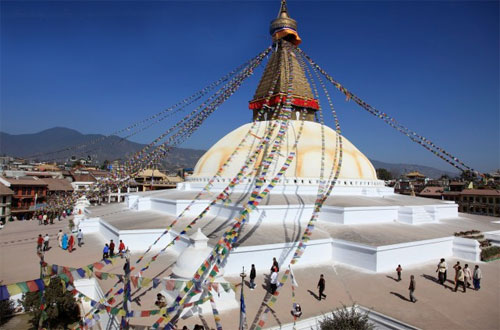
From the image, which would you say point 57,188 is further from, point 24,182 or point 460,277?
point 460,277

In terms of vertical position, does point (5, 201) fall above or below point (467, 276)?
A: above

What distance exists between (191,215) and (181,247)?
8.72ft

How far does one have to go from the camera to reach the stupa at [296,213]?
8.96 metres

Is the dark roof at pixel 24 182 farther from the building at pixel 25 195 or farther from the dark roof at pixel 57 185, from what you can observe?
the dark roof at pixel 57 185

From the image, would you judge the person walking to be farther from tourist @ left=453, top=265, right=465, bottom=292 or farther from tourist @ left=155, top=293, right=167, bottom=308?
tourist @ left=155, top=293, right=167, bottom=308

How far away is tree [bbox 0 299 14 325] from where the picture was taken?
7.43m

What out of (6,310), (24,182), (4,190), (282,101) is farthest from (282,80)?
(24,182)

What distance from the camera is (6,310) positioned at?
7.60 m

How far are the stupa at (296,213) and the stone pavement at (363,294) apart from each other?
553 mm

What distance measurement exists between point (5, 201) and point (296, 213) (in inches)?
882

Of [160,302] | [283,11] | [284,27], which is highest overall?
[283,11]

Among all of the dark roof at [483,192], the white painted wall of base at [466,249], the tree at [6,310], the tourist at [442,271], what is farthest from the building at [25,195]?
the dark roof at [483,192]

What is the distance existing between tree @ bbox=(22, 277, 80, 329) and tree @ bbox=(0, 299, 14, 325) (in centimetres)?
91

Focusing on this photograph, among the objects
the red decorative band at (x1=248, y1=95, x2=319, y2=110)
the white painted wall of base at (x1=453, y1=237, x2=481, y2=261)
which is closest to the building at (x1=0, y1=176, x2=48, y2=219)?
the red decorative band at (x1=248, y1=95, x2=319, y2=110)
